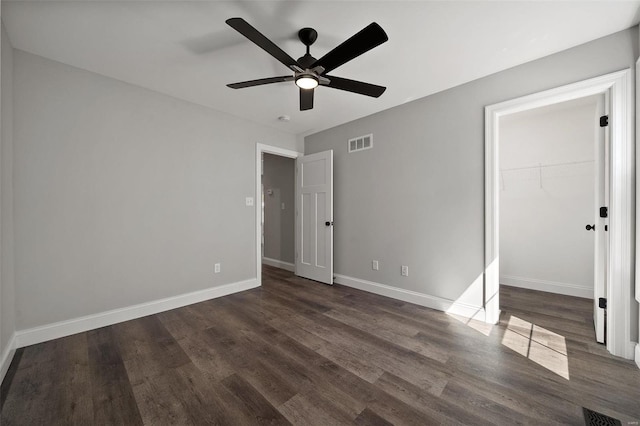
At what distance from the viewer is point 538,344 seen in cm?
215

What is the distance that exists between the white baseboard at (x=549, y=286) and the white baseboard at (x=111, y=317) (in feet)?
13.7

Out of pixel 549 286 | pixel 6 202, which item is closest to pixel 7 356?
pixel 6 202

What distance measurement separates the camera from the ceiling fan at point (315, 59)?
1482 mm

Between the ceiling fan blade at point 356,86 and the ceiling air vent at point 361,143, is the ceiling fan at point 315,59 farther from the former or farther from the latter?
the ceiling air vent at point 361,143

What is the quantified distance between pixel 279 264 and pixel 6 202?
3843 millimetres

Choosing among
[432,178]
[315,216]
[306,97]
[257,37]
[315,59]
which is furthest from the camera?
[315,216]

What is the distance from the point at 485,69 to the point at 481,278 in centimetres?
214

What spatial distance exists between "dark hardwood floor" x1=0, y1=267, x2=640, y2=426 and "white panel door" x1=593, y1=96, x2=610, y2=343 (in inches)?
10.4

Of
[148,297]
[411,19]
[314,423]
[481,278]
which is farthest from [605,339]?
[148,297]

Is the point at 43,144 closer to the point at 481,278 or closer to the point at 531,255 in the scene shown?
the point at 481,278

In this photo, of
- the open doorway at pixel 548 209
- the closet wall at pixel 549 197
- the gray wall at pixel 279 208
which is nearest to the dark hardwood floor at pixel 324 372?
the open doorway at pixel 548 209

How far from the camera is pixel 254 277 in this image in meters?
3.82

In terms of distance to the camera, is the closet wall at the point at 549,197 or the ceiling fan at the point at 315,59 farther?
the closet wall at the point at 549,197

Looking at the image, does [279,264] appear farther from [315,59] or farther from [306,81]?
[315,59]
